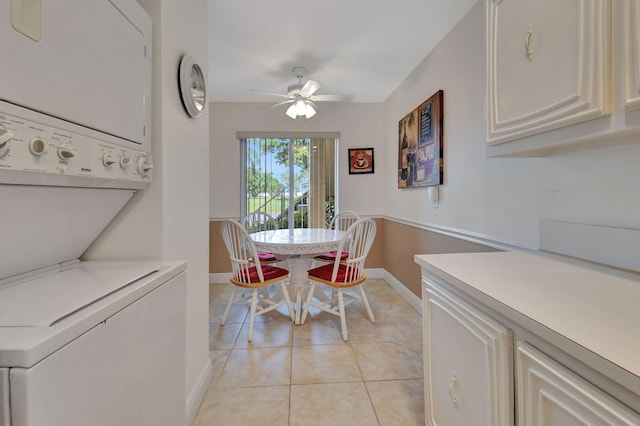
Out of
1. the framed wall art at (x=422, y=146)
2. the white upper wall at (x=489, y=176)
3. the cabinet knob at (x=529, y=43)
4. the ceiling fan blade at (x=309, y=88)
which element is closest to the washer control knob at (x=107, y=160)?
the cabinet knob at (x=529, y=43)

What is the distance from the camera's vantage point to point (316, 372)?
5.76 feet

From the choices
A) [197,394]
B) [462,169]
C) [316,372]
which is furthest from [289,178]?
[197,394]

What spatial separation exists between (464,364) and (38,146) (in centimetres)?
127

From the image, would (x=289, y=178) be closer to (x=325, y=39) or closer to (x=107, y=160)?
(x=325, y=39)

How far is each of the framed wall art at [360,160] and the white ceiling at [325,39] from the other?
2.79 feet

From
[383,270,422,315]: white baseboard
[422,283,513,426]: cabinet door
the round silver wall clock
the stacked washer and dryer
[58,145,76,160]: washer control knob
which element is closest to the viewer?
the stacked washer and dryer

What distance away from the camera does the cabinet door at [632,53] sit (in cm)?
66

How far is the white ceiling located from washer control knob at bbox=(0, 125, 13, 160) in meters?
1.43

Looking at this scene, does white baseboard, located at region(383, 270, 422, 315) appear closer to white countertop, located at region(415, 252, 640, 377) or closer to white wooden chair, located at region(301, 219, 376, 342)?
white wooden chair, located at region(301, 219, 376, 342)

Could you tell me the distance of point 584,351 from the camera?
51cm

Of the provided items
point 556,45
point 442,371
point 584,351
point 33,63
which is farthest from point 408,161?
point 33,63

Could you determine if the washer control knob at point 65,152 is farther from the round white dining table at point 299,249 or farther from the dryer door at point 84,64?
the round white dining table at point 299,249

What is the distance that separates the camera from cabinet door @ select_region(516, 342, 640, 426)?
1.58 feet

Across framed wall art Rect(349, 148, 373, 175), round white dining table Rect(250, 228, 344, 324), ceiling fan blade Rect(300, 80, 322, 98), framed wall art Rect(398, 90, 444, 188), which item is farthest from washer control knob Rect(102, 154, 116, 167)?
framed wall art Rect(349, 148, 373, 175)
